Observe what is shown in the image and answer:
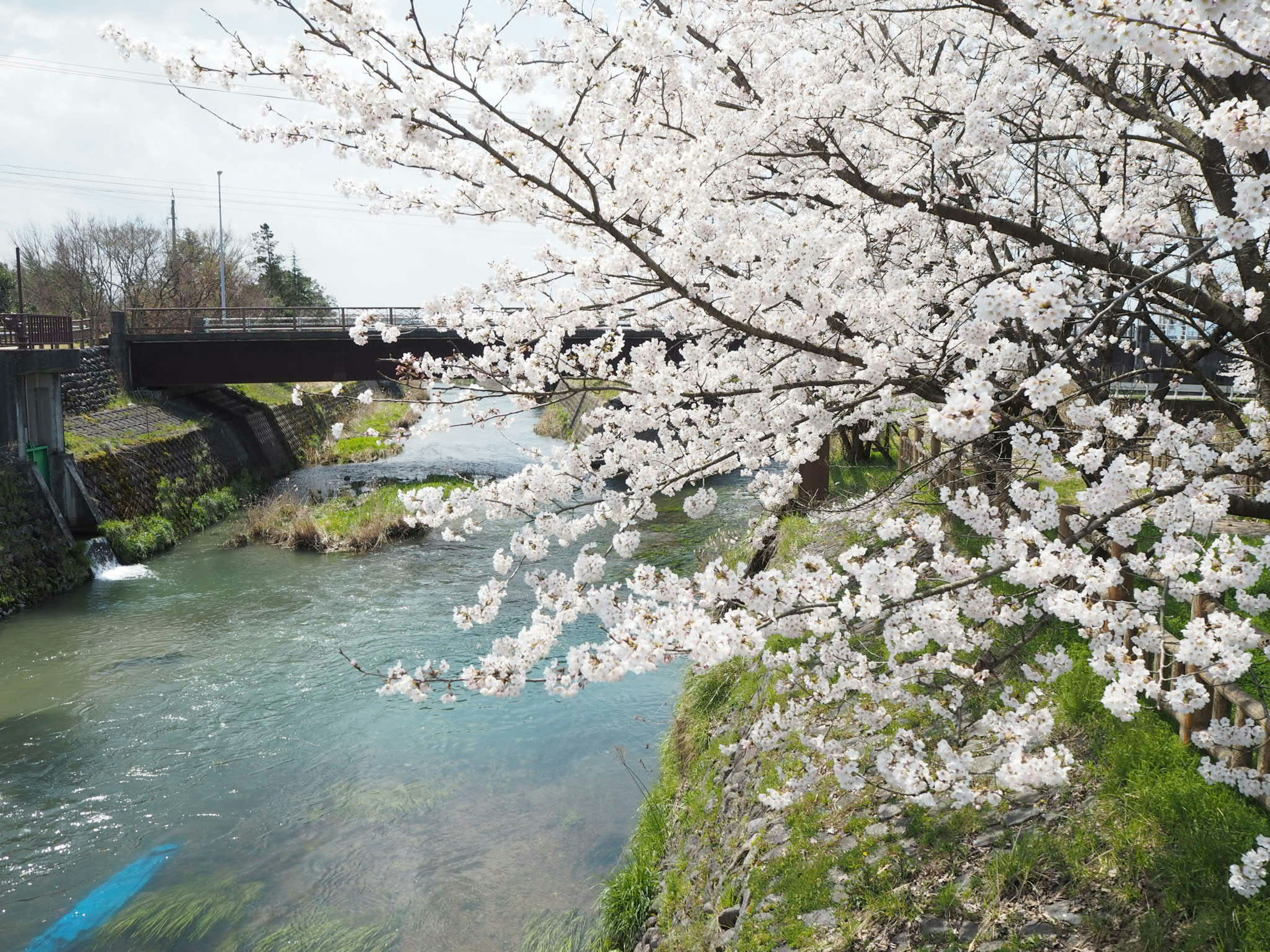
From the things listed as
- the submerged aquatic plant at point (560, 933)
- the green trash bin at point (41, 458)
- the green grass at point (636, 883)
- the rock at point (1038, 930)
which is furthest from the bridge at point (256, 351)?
the rock at point (1038, 930)

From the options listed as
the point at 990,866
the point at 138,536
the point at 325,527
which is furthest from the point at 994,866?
the point at 138,536

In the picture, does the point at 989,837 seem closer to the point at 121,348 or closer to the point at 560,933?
the point at 560,933

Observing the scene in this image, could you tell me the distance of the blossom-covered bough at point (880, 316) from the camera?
3.55m

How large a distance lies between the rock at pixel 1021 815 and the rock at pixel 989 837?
0.19ft

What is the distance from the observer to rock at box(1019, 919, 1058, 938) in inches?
154

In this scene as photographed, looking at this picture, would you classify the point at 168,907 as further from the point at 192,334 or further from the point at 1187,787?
the point at 192,334

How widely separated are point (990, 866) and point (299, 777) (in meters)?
6.61

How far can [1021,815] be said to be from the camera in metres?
4.61

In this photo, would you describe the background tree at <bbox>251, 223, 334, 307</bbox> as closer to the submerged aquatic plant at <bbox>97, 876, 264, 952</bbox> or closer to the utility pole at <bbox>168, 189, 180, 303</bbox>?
the utility pole at <bbox>168, 189, 180, 303</bbox>

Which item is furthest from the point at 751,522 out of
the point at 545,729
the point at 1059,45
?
the point at 1059,45

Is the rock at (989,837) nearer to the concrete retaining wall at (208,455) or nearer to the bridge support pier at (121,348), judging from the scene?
the concrete retaining wall at (208,455)

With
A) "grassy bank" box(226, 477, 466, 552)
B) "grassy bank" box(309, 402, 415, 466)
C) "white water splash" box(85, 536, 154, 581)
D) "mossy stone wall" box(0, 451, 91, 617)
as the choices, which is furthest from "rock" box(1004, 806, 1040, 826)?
"grassy bank" box(309, 402, 415, 466)

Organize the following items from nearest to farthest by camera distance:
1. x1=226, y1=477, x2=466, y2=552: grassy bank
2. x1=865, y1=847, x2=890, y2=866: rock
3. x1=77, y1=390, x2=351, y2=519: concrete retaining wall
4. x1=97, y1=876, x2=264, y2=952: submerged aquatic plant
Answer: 1. x1=865, y1=847, x2=890, y2=866: rock
2. x1=97, y1=876, x2=264, y2=952: submerged aquatic plant
3. x1=226, y1=477, x2=466, y2=552: grassy bank
4. x1=77, y1=390, x2=351, y2=519: concrete retaining wall

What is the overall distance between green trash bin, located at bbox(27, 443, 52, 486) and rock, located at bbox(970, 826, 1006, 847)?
16.8 m
